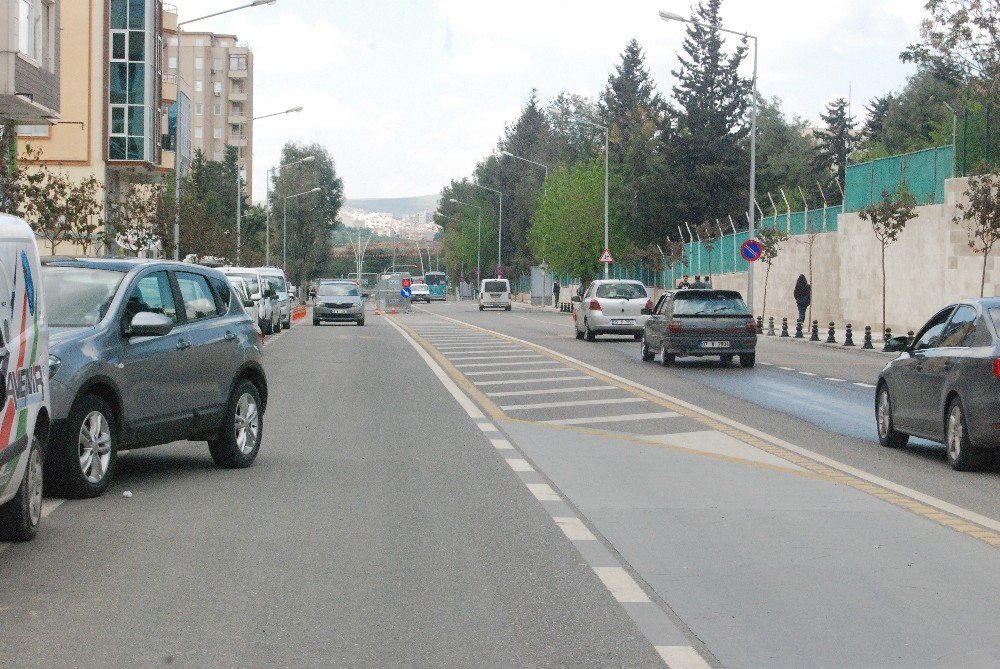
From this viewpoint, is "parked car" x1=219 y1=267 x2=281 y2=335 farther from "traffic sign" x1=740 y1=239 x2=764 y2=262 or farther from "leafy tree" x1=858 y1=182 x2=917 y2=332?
"leafy tree" x1=858 y1=182 x2=917 y2=332

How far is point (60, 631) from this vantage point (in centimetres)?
657

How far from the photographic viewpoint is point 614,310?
133ft

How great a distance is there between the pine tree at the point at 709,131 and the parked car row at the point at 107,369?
75210 millimetres

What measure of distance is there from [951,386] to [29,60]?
27.5 meters

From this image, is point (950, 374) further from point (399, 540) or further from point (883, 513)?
point (399, 540)

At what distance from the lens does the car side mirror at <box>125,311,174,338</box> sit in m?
11.1

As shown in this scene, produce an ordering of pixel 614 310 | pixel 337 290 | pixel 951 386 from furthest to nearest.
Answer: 1. pixel 337 290
2. pixel 614 310
3. pixel 951 386

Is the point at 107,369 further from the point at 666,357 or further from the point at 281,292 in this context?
the point at 281,292

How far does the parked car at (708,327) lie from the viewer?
2861 centimetres

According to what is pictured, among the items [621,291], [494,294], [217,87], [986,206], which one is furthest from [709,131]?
[217,87]

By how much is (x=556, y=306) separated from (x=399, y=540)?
304ft

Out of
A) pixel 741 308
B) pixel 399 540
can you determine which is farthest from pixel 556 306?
pixel 399 540

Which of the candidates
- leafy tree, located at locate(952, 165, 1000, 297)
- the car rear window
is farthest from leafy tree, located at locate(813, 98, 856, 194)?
the car rear window

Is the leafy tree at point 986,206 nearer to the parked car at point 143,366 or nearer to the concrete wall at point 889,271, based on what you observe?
the concrete wall at point 889,271
